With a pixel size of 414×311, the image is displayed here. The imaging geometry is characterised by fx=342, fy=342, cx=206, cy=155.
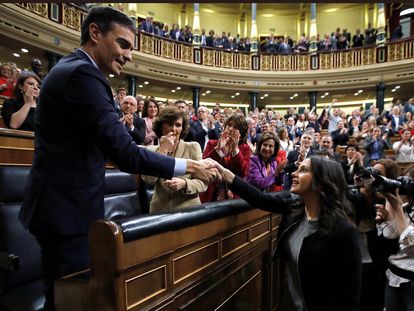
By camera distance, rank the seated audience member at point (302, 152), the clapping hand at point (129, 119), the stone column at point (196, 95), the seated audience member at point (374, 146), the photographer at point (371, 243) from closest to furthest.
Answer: the photographer at point (371, 243) < the clapping hand at point (129, 119) < the seated audience member at point (302, 152) < the seated audience member at point (374, 146) < the stone column at point (196, 95)

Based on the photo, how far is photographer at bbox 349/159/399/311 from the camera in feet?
6.56

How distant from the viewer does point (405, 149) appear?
5.46 metres

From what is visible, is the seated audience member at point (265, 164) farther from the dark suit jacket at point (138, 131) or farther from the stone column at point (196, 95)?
the stone column at point (196, 95)

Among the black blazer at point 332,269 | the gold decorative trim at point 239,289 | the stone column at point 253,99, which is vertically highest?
the stone column at point 253,99

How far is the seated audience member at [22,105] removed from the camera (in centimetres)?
234

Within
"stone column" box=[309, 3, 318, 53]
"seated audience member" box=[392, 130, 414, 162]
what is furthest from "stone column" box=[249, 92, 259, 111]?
"seated audience member" box=[392, 130, 414, 162]

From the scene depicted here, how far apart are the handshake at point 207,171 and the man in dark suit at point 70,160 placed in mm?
211

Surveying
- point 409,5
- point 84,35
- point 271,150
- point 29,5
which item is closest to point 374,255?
point 271,150

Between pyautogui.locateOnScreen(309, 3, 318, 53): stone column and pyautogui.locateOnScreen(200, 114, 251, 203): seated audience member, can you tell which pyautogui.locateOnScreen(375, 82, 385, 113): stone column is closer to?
pyautogui.locateOnScreen(309, 3, 318, 53): stone column

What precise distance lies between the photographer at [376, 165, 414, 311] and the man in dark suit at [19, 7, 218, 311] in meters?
1.32

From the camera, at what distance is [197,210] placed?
118 cm

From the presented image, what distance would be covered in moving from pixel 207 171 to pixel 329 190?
498mm

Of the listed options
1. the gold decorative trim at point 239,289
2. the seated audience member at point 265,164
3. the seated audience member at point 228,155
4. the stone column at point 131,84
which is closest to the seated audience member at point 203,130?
the seated audience member at point 265,164

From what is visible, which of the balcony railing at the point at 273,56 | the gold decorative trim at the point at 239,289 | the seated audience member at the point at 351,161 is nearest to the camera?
the gold decorative trim at the point at 239,289
